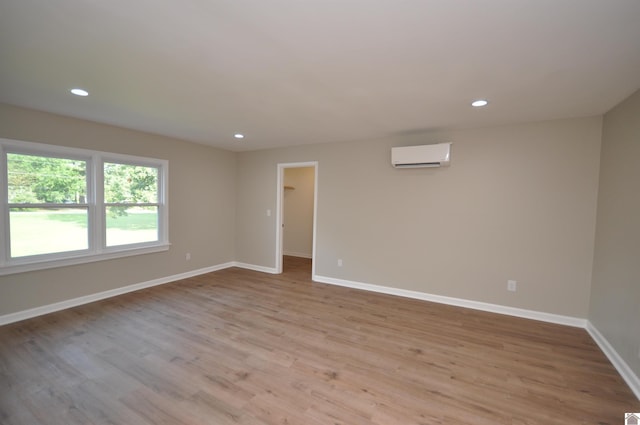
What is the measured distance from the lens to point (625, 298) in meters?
2.34

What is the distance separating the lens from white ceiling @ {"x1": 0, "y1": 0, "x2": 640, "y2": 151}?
143 centimetres

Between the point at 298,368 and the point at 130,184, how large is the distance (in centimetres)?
368

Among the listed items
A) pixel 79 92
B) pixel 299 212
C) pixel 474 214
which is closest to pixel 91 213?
pixel 79 92

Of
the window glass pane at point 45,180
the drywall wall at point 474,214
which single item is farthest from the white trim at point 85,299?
the drywall wall at point 474,214

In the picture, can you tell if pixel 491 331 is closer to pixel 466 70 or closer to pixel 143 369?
pixel 466 70

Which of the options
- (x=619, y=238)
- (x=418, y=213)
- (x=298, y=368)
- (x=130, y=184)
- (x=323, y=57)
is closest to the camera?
(x=323, y=57)

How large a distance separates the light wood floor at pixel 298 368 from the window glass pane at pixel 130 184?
150 centimetres

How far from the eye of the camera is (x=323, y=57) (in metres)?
1.90

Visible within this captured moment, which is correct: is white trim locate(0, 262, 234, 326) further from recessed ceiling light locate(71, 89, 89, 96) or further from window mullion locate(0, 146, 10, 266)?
recessed ceiling light locate(71, 89, 89, 96)

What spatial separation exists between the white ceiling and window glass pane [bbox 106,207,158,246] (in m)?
1.48

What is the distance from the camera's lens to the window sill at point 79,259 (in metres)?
3.03

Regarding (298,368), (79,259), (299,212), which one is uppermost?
(299,212)

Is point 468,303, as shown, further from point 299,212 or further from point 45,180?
point 45,180

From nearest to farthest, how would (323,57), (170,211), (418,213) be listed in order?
(323,57), (418,213), (170,211)
